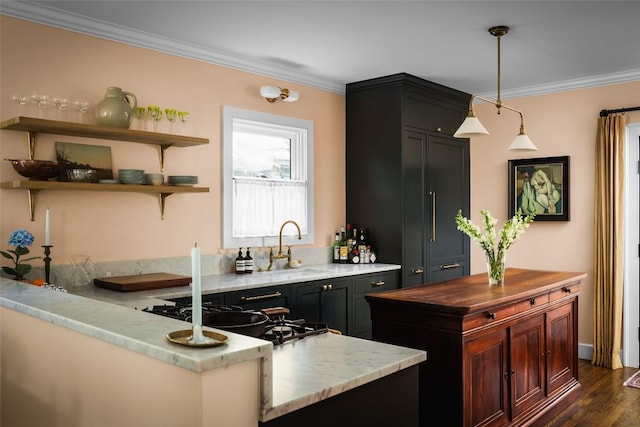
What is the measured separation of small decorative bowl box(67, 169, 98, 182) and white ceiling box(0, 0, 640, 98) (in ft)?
3.05

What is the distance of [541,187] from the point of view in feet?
18.7

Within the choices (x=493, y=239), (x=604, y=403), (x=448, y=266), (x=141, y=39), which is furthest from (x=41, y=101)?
(x=604, y=403)

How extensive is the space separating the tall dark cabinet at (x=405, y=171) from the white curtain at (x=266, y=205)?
2.11ft

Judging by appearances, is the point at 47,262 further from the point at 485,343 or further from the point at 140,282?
the point at 485,343

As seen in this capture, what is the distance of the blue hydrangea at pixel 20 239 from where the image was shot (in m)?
3.12

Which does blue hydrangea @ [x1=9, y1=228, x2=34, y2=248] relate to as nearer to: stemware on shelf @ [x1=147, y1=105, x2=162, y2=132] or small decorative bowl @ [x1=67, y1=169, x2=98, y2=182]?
small decorative bowl @ [x1=67, y1=169, x2=98, y2=182]

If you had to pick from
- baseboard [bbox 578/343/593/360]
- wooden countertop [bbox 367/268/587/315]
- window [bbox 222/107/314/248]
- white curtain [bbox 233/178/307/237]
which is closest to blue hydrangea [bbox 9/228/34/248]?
window [bbox 222/107/314/248]

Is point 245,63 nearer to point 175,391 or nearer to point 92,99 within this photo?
point 92,99

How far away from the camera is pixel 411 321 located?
320cm

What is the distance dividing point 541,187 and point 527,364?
2.60 m

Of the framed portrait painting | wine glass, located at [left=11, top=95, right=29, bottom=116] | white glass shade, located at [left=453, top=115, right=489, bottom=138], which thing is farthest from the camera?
the framed portrait painting

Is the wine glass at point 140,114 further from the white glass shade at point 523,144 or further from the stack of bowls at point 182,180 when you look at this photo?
the white glass shade at point 523,144

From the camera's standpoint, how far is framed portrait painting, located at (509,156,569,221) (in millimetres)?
5543

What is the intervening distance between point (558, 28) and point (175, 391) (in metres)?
3.64
